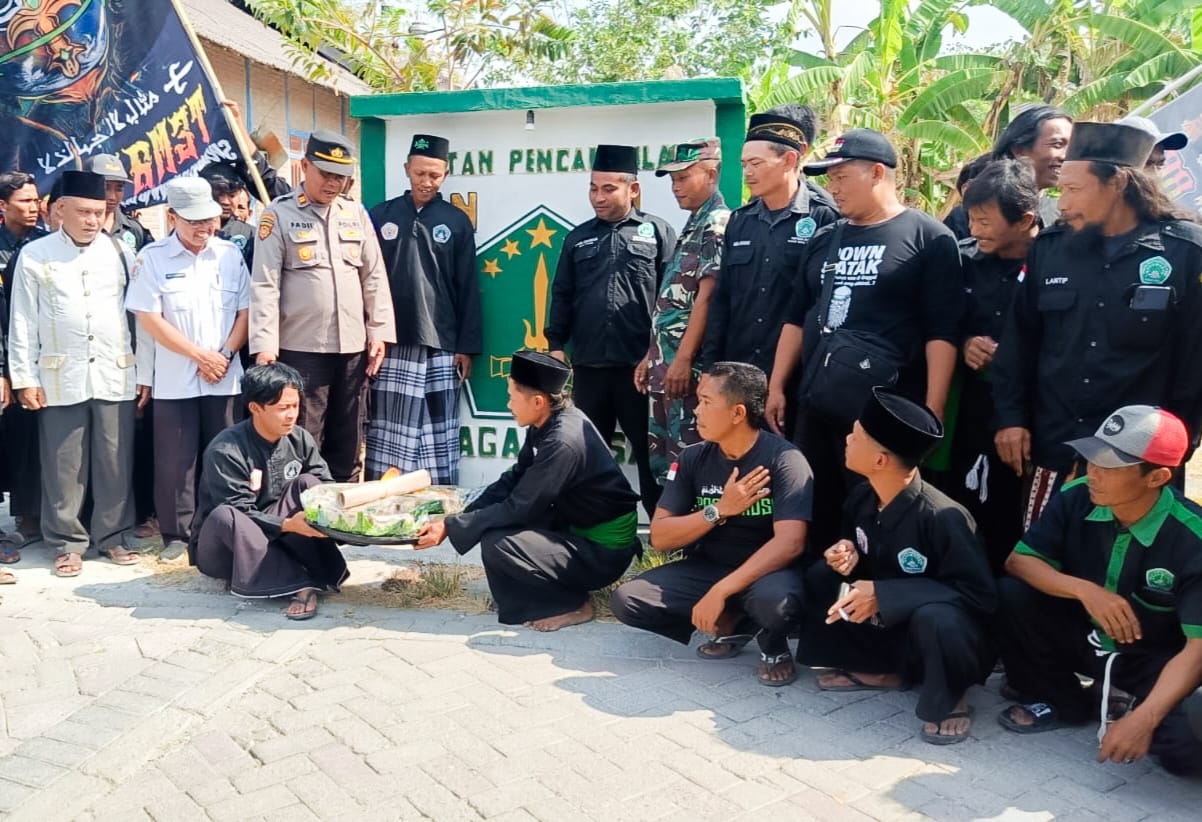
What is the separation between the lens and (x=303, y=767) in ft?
10.7

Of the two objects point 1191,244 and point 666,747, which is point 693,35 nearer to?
point 1191,244

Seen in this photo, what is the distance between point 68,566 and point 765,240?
369cm

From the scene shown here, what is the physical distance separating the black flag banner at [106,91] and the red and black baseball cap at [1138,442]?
197 inches

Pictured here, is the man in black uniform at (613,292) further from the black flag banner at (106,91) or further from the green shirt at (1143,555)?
the green shirt at (1143,555)

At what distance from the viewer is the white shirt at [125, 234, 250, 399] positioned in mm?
5539

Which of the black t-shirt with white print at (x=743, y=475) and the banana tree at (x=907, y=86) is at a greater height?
the banana tree at (x=907, y=86)

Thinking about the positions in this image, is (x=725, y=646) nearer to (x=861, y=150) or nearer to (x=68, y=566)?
(x=861, y=150)

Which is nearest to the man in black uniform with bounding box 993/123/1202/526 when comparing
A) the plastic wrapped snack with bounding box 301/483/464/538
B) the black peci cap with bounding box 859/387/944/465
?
the black peci cap with bounding box 859/387/944/465

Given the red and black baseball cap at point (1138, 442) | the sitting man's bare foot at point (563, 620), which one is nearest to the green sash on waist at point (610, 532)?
the sitting man's bare foot at point (563, 620)

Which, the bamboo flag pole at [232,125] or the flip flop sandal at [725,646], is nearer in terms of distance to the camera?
the flip flop sandal at [725,646]

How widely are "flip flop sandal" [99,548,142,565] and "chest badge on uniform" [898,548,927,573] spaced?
3878mm

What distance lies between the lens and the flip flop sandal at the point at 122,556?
5539 mm

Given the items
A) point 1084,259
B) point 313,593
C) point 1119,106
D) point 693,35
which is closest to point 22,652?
point 313,593

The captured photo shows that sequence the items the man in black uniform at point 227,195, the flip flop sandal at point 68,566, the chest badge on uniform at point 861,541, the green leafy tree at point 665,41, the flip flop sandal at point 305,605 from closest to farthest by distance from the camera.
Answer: the chest badge on uniform at point 861,541, the flip flop sandal at point 305,605, the flip flop sandal at point 68,566, the man in black uniform at point 227,195, the green leafy tree at point 665,41
